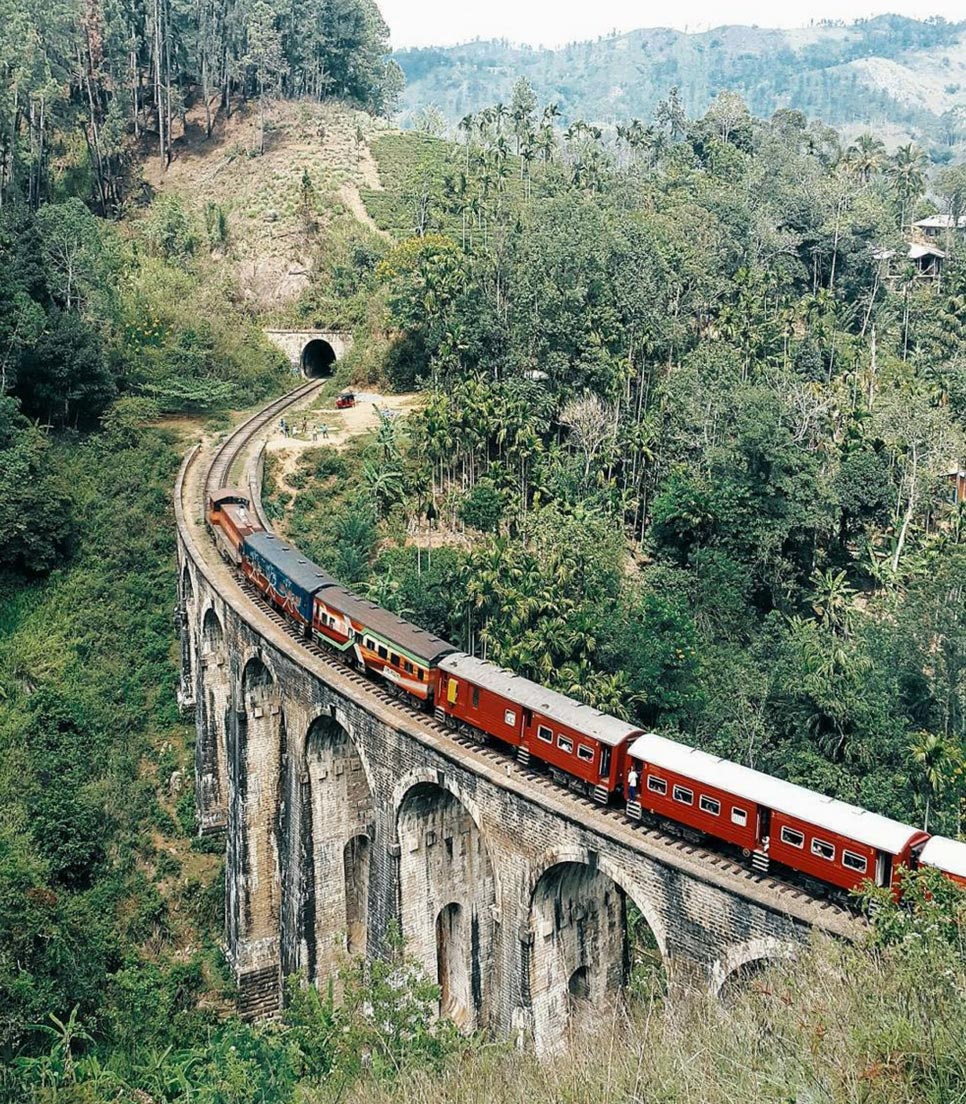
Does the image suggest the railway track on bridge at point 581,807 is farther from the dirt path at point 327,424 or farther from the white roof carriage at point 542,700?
the dirt path at point 327,424

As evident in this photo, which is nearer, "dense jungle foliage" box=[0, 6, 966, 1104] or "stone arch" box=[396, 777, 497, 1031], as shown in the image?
"dense jungle foliage" box=[0, 6, 966, 1104]

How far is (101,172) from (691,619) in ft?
264

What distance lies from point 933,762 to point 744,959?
841 inches

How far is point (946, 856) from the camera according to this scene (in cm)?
2339

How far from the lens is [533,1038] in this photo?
31469mm

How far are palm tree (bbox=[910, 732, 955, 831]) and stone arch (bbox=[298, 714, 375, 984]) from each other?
2110cm

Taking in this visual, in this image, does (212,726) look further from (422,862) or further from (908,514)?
(908,514)

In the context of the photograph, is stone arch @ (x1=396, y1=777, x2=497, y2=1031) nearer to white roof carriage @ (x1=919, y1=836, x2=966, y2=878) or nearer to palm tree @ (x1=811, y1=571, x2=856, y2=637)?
white roof carriage @ (x1=919, y1=836, x2=966, y2=878)

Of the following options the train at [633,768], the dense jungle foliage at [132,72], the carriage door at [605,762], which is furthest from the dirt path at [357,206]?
the carriage door at [605,762]

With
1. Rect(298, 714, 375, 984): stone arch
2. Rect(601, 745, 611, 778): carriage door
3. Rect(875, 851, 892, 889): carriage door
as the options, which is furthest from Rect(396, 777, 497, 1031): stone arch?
Rect(875, 851, 892, 889): carriage door

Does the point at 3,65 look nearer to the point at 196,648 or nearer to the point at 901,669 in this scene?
the point at 196,648

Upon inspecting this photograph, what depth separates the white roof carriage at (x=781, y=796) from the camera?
80.0 ft

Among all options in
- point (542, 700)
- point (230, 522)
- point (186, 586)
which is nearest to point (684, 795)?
point (542, 700)

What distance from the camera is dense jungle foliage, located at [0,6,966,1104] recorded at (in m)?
27.3
